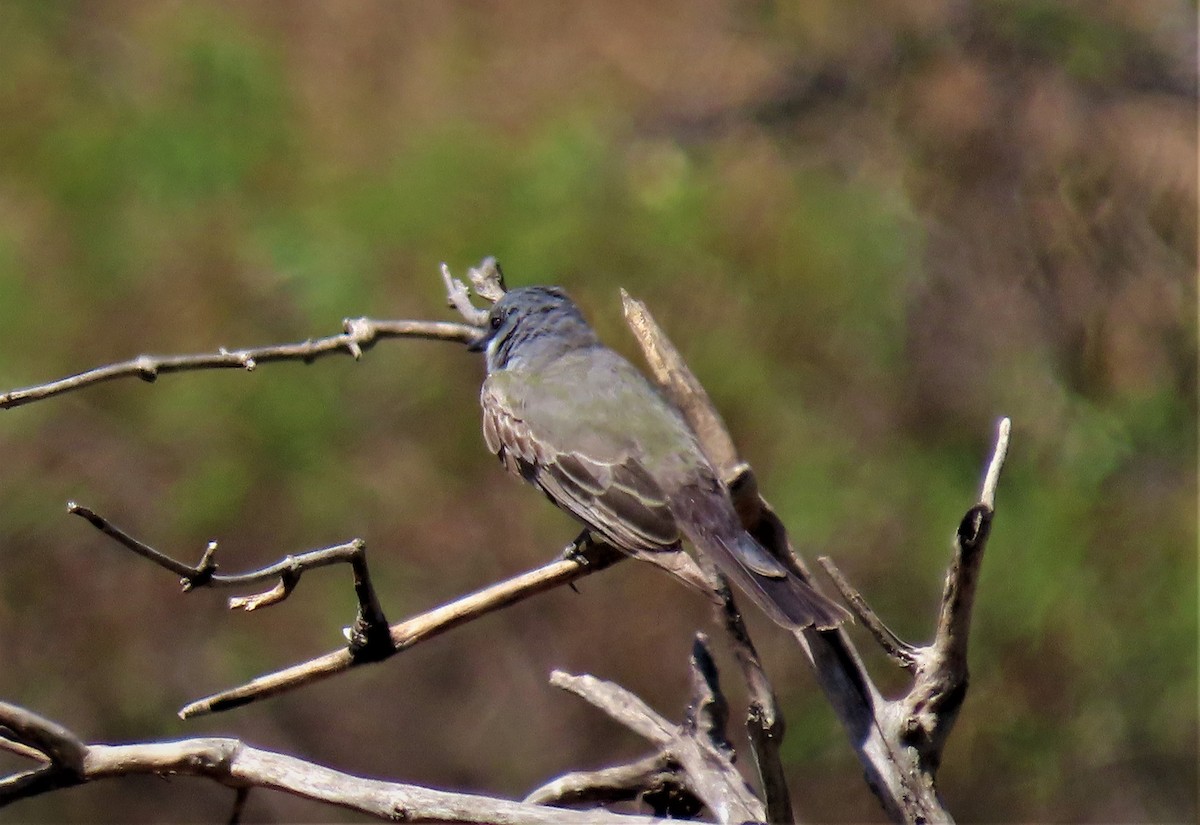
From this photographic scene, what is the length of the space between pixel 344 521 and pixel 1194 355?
14.4 ft

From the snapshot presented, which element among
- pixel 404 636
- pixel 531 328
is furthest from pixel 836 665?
pixel 531 328

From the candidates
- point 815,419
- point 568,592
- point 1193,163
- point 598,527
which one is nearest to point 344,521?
point 568,592

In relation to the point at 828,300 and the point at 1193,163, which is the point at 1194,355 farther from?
the point at 828,300

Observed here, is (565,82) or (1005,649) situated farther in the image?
(565,82)

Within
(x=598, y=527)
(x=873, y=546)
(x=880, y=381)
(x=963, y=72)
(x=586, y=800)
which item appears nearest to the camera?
(x=586, y=800)

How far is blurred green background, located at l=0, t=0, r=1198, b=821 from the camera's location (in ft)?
21.2

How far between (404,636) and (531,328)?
1.84 metres

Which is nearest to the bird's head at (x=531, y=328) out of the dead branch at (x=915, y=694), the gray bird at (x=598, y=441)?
the gray bird at (x=598, y=441)

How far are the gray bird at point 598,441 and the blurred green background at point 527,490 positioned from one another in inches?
67.8

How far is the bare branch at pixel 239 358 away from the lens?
2.69 metres

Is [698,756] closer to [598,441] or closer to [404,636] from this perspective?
[404,636]

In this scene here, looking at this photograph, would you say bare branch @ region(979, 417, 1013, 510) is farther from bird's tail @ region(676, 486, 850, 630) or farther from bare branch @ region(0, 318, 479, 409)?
bare branch @ region(0, 318, 479, 409)

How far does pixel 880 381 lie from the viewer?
692 centimetres

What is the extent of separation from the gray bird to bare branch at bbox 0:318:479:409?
669mm
